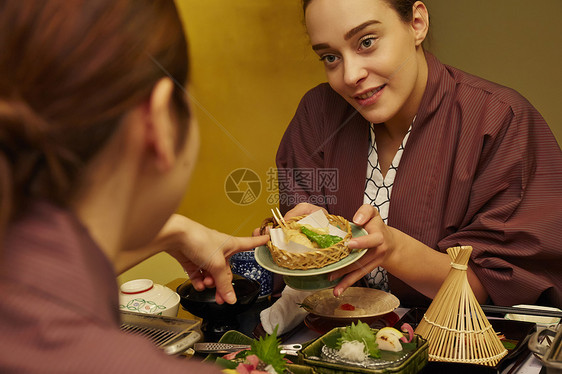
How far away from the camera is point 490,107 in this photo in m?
1.75

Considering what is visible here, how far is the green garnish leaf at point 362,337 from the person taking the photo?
1054 millimetres

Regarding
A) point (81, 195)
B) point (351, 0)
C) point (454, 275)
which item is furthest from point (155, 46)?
point (351, 0)

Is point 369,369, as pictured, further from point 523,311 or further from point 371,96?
point 371,96

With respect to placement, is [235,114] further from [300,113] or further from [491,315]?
[491,315]

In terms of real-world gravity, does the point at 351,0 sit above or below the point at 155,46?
above

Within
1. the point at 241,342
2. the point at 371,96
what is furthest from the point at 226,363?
the point at 371,96

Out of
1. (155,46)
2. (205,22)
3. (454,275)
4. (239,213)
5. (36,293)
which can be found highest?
(205,22)

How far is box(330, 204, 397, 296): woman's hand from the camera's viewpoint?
1371 millimetres

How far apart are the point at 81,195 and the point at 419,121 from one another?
1446 mm

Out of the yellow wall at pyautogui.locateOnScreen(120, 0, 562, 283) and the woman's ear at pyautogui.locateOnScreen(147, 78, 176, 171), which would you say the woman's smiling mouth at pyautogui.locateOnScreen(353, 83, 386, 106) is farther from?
the yellow wall at pyautogui.locateOnScreen(120, 0, 562, 283)

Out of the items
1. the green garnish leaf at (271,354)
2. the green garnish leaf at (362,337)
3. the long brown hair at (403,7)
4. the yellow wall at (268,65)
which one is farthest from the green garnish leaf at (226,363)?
the yellow wall at (268,65)

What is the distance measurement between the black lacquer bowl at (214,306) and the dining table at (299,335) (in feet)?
0.08

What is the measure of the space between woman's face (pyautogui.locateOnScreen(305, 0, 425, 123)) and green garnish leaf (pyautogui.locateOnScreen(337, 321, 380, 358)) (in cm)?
82

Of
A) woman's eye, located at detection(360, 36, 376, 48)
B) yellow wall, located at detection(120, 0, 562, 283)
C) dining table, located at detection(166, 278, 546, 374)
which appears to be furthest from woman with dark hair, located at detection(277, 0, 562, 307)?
yellow wall, located at detection(120, 0, 562, 283)
